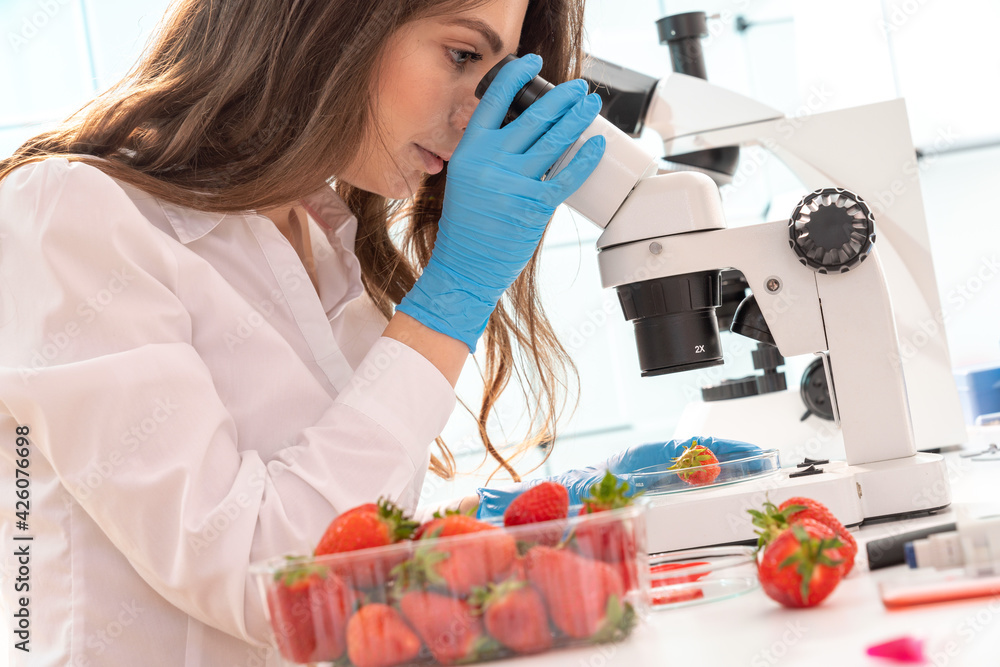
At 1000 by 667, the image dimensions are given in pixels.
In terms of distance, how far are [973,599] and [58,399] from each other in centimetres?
78

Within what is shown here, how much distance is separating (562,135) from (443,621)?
2.23ft

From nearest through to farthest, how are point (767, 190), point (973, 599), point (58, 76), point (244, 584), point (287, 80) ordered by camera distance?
point (973, 599) → point (244, 584) → point (287, 80) → point (58, 76) → point (767, 190)

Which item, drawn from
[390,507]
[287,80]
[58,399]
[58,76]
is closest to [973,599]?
[390,507]

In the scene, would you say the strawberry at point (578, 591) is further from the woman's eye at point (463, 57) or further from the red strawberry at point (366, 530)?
the woman's eye at point (463, 57)

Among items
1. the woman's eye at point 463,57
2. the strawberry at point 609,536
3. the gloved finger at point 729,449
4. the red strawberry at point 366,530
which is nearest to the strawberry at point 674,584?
the strawberry at point 609,536

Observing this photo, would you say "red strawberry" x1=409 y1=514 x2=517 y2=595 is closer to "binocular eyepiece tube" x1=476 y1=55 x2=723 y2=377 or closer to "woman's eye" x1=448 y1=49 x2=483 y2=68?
"binocular eyepiece tube" x1=476 y1=55 x2=723 y2=377

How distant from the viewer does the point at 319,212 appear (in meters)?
1.36

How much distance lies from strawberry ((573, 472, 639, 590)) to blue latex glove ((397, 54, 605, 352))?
47 cm

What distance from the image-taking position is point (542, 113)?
1.01 m

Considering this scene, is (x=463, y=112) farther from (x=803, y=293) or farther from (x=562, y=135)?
(x=803, y=293)

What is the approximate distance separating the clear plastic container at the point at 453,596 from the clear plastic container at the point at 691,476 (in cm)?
44

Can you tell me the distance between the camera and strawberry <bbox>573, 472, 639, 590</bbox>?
50cm

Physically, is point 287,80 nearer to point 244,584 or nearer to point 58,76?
point 244,584

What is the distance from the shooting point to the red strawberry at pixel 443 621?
0.48 m
